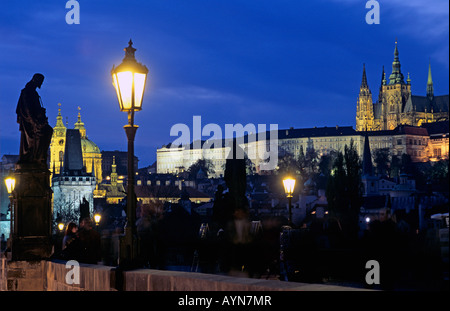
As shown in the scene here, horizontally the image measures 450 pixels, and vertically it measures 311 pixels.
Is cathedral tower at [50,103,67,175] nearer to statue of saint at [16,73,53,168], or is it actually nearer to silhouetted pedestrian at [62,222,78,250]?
statue of saint at [16,73,53,168]

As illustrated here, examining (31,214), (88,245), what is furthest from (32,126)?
(88,245)

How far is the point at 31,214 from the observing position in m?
14.8

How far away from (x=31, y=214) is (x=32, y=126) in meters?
1.62

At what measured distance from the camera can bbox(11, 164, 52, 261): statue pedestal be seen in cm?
1459

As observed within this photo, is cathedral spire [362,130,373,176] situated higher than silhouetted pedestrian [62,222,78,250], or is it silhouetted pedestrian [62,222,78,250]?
cathedral spire [362,130,373,176]

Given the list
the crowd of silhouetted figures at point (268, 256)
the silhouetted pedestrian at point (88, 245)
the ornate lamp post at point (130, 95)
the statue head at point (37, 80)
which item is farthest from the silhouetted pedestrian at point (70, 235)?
the ornate lamp post at point (130, 95)

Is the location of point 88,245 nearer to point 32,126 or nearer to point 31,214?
point 31,214

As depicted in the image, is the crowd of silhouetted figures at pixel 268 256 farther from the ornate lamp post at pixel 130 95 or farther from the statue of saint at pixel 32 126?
the ornate lamp post at pixel 130 95

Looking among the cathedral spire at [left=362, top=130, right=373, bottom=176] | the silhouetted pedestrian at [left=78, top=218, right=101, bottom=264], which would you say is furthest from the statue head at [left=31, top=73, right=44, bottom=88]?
the cathedral spire at [left=362, top=130, right=373, bottom=176]

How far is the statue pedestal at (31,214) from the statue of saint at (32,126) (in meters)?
0.22

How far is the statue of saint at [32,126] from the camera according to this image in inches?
585

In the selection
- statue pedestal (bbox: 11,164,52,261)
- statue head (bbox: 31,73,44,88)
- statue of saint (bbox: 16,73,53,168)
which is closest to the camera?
statue pedestal (bbox: 11,164,52,261)

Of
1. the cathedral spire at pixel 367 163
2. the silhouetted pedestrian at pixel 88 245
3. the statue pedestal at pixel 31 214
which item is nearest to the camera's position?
the silhouetted pedestrian at pixel 88 245

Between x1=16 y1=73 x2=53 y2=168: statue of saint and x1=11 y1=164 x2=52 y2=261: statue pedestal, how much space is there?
0.73 ft
